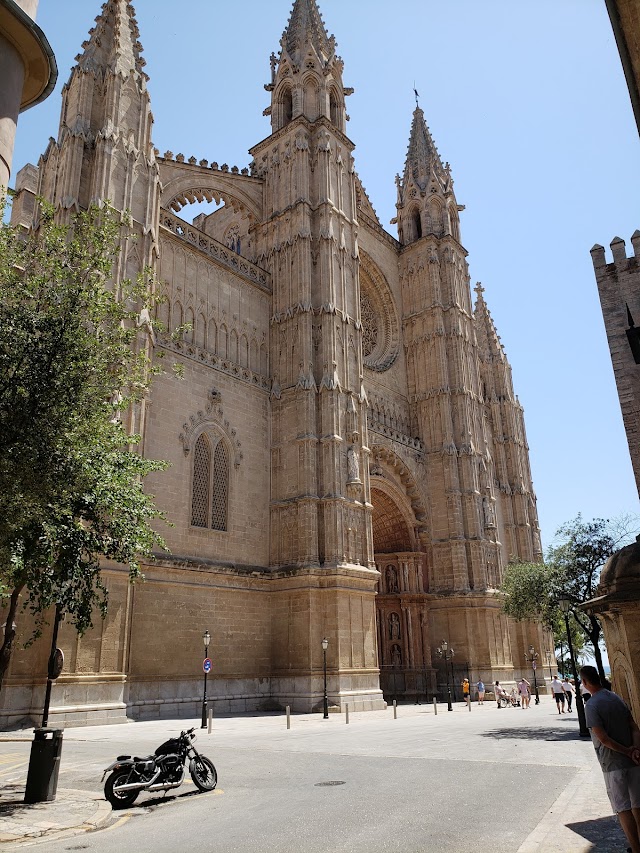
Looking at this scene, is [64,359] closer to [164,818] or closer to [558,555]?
[164,818]

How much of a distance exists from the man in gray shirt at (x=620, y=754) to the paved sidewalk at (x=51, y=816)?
5.69m

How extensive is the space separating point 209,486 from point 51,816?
18.3m

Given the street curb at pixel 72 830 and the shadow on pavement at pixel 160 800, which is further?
the shadow on pavement at pixel 160 800

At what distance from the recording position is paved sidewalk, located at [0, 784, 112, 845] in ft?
24.4

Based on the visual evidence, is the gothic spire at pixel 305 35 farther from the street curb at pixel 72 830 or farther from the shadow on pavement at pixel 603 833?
the shadow on pavement at pixel 603 833

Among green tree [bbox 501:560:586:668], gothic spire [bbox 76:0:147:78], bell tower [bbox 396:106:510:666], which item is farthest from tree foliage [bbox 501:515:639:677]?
gothic spire [bbox 76:0:147:78]

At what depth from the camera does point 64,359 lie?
9.04 meters

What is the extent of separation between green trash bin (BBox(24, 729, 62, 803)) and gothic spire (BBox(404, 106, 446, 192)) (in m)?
43.2

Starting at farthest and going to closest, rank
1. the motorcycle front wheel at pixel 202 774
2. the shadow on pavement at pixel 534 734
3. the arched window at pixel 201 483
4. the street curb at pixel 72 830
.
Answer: the arched window at pixel 201 483 < the shadow on pavement at pixel 534 734 < the motorcycle front wheel at pixel 202 774 < the street curb at pixel 72 830

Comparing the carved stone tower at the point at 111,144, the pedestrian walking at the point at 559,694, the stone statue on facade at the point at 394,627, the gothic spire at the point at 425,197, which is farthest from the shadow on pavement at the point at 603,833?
the gothic spire at the point at 425,197

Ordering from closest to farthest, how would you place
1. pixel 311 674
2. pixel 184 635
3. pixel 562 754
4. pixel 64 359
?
pixel 64 359
pixel 562 754
pixel 184 635
pixel 311 674

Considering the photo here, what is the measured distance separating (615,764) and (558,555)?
64.3 ft

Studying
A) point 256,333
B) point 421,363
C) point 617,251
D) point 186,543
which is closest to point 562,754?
point 617,251

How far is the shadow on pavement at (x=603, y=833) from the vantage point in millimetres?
6102
